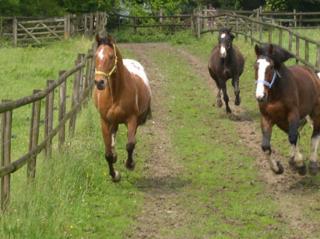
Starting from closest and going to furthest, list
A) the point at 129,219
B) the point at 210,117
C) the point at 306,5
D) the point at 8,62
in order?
1. the point at 129,219
2. the point at 210,117
3. the point at 8,62
4. the point at 306,5

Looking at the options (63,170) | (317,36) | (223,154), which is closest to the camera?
(63,170)

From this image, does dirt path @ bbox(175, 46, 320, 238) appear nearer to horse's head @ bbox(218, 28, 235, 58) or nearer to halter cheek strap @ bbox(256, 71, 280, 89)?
halter cheek strap @ bbox(256, 71, 280, 89)

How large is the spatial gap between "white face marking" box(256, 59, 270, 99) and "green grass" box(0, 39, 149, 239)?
2.22 meters

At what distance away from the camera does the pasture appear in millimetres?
8586

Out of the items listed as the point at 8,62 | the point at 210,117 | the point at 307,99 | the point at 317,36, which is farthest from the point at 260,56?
the point at 317,36

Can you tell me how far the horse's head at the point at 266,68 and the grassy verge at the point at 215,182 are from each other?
4.80 feet

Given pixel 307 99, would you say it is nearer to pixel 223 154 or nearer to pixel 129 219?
pixel 223 154

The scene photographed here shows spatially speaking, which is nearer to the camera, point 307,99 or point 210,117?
point 307,99

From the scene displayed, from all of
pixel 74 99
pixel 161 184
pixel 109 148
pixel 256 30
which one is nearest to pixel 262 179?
pixel 161 184

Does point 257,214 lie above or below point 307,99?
below

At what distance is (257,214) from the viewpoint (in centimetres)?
945

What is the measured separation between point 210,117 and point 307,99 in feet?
19.3

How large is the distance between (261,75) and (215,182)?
1.89 metres

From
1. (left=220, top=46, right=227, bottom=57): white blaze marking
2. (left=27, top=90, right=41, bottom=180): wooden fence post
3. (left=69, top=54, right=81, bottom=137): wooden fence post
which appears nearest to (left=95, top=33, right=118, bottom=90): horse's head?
(left=27, top=90, right=41, bottom=180): wooden fence post
